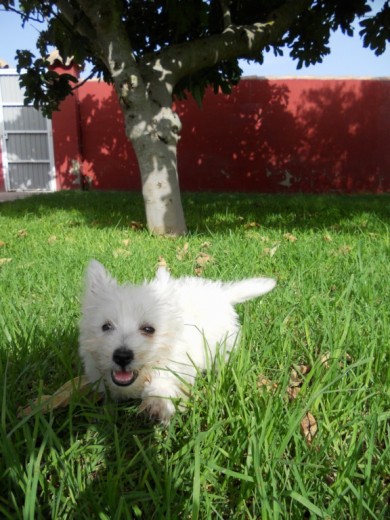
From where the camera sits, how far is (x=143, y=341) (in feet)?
5.00

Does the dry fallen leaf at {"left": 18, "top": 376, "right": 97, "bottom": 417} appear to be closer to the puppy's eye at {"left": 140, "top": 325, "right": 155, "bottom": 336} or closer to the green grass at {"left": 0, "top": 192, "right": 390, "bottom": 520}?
the green grass at {"left": 0, "top": 192, "right": 390, "bottom": 520}

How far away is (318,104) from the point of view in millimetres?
12477

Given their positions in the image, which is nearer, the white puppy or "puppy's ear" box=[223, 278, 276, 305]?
the white puppy

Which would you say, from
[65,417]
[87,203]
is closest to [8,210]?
[87,203]

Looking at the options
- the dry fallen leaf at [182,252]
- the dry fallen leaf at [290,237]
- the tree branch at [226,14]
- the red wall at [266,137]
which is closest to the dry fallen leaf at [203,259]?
the dry fallen leaf at [182,252]

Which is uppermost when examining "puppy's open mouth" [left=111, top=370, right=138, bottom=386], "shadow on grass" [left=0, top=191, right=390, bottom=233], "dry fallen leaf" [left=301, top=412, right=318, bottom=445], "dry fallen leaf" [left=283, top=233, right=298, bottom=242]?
"shadow on grass" [left=0, top=191, right=390, bottom=233]

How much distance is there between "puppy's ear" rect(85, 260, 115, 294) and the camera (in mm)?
1757

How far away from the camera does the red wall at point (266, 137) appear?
12445 mm

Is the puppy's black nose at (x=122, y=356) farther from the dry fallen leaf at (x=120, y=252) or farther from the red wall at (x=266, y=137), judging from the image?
the red wall at (x=266, y=137)

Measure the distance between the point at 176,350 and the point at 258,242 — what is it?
2.82 metres

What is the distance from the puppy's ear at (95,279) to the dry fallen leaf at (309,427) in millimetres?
970

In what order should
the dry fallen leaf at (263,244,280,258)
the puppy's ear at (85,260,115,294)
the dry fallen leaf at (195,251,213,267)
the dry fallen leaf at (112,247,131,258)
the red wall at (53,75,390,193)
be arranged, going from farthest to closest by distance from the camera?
the red wall at (53,75,390,193) < the dry fallen leaf at (112,247,131,258) < the dry fallen leaf at (263,244,280,258) < the dry fallen leaf at (195,251,213,267) < the puppy's ear at (85,260,115,294)

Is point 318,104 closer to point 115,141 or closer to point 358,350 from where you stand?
point 115,141

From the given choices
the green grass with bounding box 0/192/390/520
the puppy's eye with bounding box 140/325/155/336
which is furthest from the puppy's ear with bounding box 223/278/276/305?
the puppy's eye with bounding box 140/325/155/336
